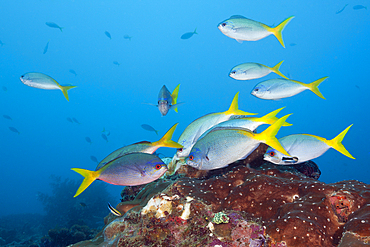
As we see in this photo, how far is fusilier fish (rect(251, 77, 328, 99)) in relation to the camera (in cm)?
364

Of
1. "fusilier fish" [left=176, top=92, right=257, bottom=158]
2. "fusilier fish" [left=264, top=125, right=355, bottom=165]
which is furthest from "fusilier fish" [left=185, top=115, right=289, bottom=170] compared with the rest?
"fusilier fish" [left=264, top=125, right=355, bottom=165]

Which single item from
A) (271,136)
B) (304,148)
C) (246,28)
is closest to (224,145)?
(271,136)

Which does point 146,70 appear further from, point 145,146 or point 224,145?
point 224,145

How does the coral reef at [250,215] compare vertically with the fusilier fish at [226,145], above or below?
below

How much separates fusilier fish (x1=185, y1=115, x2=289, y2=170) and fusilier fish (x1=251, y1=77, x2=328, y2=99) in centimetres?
195

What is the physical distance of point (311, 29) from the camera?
78500 millimetres

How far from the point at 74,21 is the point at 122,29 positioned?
75.7 ft

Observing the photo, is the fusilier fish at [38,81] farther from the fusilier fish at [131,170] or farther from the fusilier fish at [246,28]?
the fusilier fish at [246,28]

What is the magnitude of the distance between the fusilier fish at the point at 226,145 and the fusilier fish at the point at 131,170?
0.43m

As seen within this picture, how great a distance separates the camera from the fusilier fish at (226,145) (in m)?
1.93

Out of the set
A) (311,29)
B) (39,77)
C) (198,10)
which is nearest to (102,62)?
(198,10)

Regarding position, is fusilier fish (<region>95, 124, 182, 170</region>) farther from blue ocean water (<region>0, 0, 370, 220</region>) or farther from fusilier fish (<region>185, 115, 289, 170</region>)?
blue ocean water (<region>0, 0, 370, 220</region>)

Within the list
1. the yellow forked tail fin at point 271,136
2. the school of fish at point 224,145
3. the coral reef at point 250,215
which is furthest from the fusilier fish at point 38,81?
the yellow forked tail fin at point 271,136

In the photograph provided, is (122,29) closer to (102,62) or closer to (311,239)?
(102,62)
